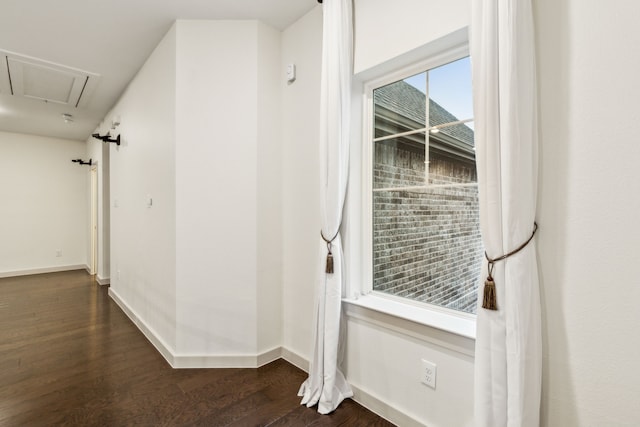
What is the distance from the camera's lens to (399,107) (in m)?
1.91

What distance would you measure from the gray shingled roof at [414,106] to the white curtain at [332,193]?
0.27m

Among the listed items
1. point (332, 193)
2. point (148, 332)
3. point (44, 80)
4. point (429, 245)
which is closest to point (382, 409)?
point (429, 245)

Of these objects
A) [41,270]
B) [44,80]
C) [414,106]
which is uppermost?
[44,80]

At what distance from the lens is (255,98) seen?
7.72 ft

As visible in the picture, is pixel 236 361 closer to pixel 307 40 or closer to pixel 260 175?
pixel 260 175

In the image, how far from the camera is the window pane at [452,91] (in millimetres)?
1573

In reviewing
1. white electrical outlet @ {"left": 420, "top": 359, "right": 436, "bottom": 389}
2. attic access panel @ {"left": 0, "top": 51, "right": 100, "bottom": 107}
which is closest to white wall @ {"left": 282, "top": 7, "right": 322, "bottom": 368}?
white electrical outlet @ {"left": 420, "top": 359, "right": 436, "bottom": 389}

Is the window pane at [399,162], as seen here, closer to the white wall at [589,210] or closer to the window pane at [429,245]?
the window pane at [429,245]

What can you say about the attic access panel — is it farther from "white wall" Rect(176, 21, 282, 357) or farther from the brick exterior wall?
the brick exterior wall

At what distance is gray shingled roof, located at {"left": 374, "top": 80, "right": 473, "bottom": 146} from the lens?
5.33ft

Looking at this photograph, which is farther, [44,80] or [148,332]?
[44,80]

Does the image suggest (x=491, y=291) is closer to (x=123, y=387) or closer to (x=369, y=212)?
(x=369, y=212)

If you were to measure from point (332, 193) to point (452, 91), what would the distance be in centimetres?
88

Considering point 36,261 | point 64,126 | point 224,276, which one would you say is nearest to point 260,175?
point 224,276
